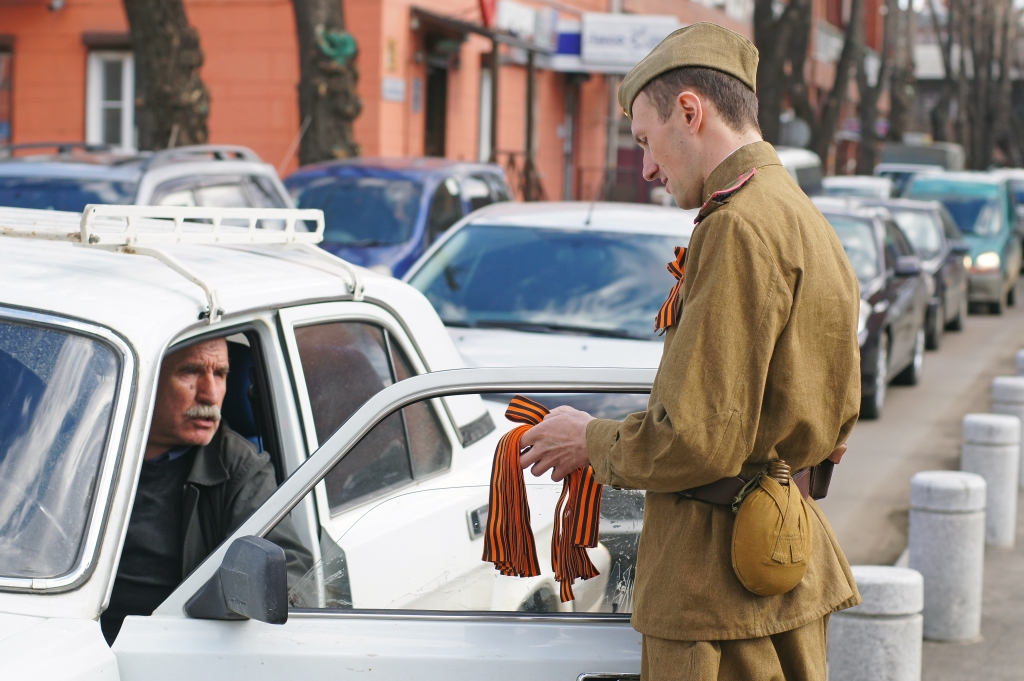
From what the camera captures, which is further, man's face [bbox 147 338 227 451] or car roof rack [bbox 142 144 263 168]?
car roof rack [bbox 142 144 263 168]

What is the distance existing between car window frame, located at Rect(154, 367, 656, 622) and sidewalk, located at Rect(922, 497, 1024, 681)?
330cm

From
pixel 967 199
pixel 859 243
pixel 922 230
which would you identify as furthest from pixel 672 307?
pixel 967 199

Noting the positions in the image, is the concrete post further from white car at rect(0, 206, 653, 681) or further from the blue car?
white car at rect(0, 206, 653, 681)

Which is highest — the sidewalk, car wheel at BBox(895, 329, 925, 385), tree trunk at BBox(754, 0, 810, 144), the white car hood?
tree trunk at BBox(754, 0, 810, 144)

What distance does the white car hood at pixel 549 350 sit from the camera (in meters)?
6.12

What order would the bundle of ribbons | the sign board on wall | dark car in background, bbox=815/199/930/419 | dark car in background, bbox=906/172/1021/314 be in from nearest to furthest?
the bundle of ribbons
dark car in background, bbox=815/199/930/419
dark car in background, bbox=906/172/1021/314
the sign board on wall

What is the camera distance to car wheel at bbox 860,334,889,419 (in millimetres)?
10844

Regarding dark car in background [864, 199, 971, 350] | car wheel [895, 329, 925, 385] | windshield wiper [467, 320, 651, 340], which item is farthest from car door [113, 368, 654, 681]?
dark car in background [864, 199, 971, 350]

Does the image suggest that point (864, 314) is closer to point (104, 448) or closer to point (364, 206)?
point (364, 206)

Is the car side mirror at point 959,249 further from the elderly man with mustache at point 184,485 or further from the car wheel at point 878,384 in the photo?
the elderly man with mustache at point 184,485

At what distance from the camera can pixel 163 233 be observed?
135 inches

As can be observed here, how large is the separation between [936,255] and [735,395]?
14.5 metres

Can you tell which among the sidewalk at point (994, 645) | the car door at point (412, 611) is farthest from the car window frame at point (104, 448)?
the sidewalk at point (994, 645)

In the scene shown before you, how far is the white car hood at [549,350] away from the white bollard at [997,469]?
6.81 feet
